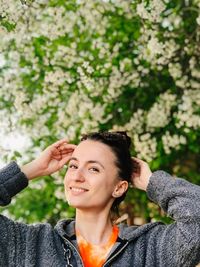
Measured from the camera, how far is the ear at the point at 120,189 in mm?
3115

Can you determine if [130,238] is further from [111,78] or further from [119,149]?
[111,78]

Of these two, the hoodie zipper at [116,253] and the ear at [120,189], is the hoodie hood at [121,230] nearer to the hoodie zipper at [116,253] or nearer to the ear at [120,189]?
the hoodie zipper at [116,253]

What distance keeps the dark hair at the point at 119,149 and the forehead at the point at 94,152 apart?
3 centimetres

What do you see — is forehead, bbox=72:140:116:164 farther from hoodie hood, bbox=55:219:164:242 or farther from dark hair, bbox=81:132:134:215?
hoodie hood, bbox=55:219:164:242

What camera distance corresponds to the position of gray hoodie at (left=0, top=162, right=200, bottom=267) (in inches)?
114

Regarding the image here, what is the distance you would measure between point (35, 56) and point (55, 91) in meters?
0.33

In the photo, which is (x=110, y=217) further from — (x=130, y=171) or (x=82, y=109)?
(x=82, y=109)

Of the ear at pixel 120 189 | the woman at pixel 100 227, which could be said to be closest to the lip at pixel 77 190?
the woman at pixel 100 227

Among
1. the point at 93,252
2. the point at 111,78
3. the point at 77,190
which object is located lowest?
the point at 93,252

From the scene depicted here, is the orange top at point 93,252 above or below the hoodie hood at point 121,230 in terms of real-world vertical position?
below

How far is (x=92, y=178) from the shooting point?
9.71 feet

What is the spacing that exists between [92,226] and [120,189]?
233 mm

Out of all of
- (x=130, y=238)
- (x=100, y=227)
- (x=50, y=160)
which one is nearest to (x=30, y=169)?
(x=50, y=160)

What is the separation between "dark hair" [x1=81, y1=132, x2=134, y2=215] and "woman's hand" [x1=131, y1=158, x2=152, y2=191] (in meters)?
0.03
